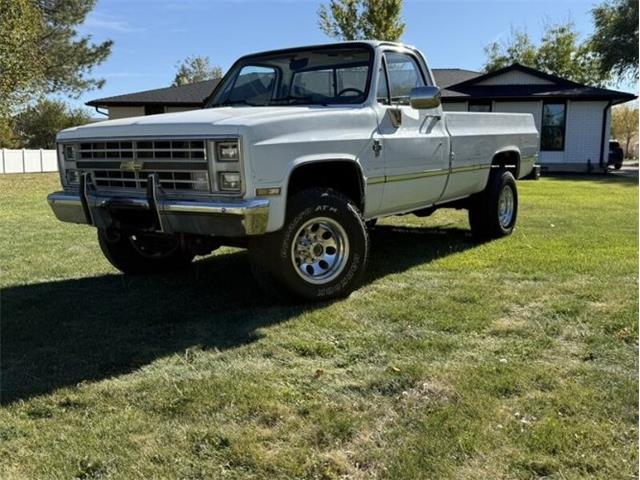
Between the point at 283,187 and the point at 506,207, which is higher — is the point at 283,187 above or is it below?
above

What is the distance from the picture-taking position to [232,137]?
13.7 feet

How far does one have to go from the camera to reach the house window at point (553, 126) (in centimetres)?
2466

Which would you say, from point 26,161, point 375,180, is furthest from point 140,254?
point 26,161

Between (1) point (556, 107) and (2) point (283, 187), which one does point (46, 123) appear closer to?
(1) point (556, 107)

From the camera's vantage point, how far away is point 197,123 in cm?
437

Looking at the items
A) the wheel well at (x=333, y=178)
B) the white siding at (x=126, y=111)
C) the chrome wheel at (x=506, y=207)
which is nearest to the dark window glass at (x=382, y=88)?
the wheel well at (x=333, y=178)

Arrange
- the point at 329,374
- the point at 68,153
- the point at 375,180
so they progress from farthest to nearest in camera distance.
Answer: the point at 375,180 < the point at 68,153 < the point at 329,374

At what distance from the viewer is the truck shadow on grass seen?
148 inches

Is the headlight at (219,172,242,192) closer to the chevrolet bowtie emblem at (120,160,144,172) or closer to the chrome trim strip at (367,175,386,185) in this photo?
the chevrolet bowtie emblem at (120,160,144,172)

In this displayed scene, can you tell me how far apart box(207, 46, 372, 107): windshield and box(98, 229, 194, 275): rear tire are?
1.46 metres

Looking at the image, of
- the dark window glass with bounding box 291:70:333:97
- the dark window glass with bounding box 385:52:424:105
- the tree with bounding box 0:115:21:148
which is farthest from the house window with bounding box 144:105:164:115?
the dark window glass with bounding box 291:70:333:97

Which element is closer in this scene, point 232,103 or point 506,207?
point 232,103

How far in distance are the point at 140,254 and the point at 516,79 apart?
77.0 feet

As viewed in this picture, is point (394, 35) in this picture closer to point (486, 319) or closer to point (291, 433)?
point (486, 319)
